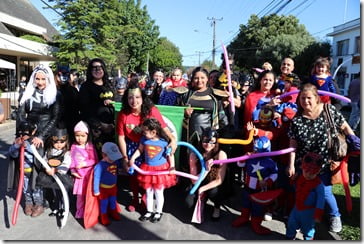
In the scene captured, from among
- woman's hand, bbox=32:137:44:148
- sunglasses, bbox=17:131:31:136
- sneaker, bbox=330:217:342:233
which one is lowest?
sneaker, bbox=330:217:342:233

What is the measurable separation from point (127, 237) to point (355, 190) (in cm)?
347

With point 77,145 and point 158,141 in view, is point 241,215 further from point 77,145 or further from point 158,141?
point 77,145

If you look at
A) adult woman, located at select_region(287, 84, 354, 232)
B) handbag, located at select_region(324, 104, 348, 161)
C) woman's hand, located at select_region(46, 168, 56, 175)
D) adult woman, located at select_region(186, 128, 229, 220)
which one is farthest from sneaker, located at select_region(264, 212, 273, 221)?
woman's hand, located at select_region(46, 168, 56, 175)

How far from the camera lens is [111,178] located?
13.1 ft

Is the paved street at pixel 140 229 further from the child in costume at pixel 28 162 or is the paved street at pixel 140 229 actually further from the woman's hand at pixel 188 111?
the woman's hand at pixel 188 111

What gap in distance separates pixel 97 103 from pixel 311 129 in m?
2.88

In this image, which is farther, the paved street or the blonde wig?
the blonde wig

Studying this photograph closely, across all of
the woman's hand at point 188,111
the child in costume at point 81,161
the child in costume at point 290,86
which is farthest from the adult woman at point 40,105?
the child in costume at point 290,86

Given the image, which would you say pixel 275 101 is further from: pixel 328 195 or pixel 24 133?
pixel 24 133

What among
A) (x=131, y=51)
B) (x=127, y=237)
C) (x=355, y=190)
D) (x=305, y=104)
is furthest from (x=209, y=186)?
(x=131, y=51)

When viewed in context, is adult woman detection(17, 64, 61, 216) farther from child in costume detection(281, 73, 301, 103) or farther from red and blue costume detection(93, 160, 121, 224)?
child in costume detection(281, 73, 301, 103)

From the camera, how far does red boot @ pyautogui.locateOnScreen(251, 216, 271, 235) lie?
12.1 ft

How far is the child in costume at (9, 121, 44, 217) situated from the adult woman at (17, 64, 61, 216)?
0.08 ft

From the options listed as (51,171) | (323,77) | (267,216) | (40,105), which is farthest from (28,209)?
(323,77)
